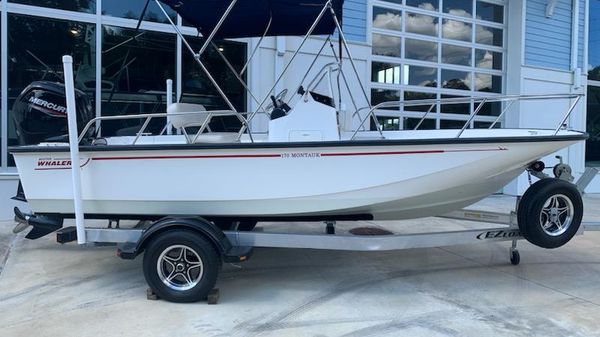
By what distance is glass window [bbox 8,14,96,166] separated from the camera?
23.2ft

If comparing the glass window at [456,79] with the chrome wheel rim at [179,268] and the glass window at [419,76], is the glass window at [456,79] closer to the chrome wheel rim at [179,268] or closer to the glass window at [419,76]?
the glass window at [419,76]

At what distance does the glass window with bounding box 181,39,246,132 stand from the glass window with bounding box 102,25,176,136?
287 mm

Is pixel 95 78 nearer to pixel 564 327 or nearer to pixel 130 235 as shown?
pixel 130 235

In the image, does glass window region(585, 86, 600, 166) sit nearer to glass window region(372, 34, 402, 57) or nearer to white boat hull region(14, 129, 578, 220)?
glass window region(372, 34, 402, 57)

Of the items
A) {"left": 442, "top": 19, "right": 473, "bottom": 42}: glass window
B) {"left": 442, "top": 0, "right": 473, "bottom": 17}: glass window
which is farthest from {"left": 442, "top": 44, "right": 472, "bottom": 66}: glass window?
{"left": 442, "top": 0, "right": 473, "bottom": 17}: glass window

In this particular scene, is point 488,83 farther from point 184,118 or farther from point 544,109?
point 184,118

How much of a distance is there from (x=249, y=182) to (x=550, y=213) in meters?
2.62

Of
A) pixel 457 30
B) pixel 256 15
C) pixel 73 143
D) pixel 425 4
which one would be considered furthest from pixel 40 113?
pixel 457 30

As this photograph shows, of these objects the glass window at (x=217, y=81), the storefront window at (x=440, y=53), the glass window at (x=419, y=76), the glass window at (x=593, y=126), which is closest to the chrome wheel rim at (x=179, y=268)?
the glass window at (x=217, y=81)

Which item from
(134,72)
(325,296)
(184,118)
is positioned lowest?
(325,296)

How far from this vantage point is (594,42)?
1191 cm

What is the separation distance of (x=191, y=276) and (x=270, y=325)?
0.87 meters

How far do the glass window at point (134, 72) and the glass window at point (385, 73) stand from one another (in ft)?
12.4

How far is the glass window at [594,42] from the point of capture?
11.9 meters
